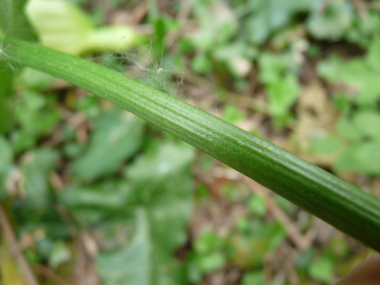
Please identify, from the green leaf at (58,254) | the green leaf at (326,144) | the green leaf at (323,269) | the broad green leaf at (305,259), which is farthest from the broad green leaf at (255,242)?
the green leaf at (58,254)

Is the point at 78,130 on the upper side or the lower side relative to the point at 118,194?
upper

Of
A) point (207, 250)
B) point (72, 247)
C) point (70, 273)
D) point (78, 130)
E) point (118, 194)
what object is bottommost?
point (70, 273)

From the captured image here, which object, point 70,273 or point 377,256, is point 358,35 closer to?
point 377,256

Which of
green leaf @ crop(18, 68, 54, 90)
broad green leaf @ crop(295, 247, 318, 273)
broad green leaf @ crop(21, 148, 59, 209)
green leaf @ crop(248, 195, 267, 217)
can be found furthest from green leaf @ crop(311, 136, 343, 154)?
green leaf @ crop(18, 68, 54, 90)

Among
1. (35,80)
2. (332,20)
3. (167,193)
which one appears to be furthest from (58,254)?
(332,20)

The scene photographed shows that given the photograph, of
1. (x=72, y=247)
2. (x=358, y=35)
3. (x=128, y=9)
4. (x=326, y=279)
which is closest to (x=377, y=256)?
(x=326, y=279)

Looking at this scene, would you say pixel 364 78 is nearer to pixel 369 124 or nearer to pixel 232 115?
pixel 369 124

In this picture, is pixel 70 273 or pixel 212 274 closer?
pixel 212 274
